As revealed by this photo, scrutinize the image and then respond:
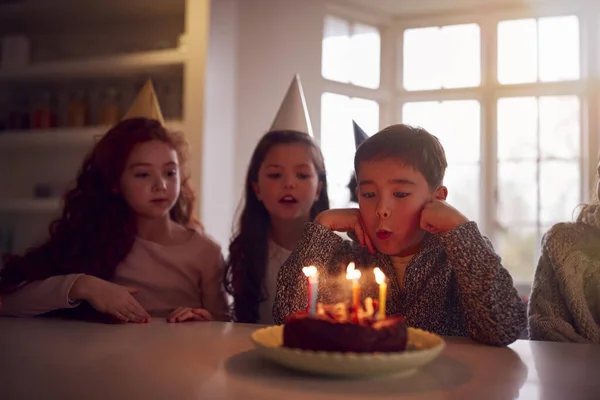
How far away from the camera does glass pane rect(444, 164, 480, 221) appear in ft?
9.89

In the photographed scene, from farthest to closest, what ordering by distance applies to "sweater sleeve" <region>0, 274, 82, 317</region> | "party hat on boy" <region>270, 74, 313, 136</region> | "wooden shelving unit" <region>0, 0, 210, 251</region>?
"wooden shelving unit" <region>0, 0, 210, 251</region> → "party hat on boy" <region>270, 74, 313, 136</region> → "sweater sleeve" <region>0, 274, 82, 317</region>

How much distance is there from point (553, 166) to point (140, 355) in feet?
8.74

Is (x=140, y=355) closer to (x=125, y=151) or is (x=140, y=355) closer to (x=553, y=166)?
(x=125, y=151)

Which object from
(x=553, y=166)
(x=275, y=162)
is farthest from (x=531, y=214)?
(x=275, y=162)

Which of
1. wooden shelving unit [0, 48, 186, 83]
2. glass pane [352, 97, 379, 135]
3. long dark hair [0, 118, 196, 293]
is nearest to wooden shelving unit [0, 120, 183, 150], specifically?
wooden shelving unit [0, 48, 186, 83]

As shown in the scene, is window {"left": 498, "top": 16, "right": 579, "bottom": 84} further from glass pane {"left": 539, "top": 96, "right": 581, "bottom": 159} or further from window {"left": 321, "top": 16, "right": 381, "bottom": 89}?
window {"left": 321, "top": 16, "right": 381, "bottom": 89}

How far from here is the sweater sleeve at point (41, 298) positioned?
1158mm

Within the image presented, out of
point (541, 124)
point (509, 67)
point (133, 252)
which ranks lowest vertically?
point (133, 252)

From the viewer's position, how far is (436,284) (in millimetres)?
1053

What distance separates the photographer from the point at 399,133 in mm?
1111

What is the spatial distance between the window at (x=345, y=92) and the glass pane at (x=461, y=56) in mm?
364

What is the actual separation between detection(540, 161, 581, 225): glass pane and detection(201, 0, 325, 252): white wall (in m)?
1.21

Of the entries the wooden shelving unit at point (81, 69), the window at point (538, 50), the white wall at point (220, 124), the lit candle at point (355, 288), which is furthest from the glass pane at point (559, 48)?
the lit candle at point (355, 288)

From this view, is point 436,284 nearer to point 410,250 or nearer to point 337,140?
point 410,250
